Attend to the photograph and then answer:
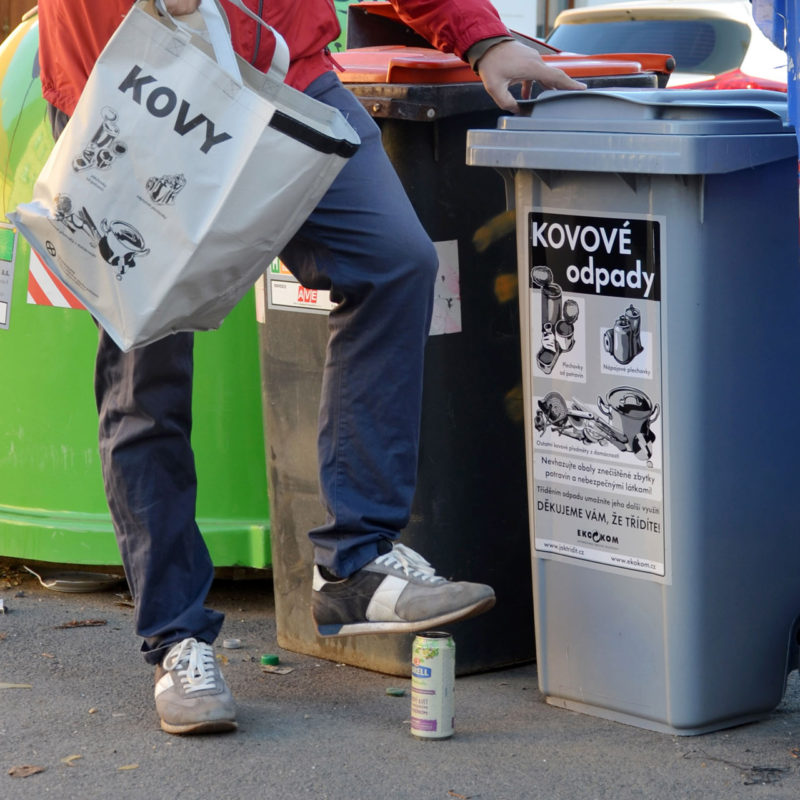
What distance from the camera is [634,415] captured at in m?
2.89

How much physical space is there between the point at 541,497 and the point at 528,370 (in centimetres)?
27

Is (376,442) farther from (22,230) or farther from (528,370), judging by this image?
(22,230)

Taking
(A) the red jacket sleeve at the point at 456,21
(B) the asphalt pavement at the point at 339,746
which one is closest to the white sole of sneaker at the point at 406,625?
(B) the asphalt pavement at the point at 339,746

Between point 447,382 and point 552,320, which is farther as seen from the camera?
point 447,382

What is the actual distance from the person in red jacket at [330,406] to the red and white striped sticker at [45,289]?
95 centimetres

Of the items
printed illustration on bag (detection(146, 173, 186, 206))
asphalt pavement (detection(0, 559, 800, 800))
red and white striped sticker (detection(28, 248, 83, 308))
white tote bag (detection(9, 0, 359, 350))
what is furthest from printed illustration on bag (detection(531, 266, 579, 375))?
red and white striped sticker (detection(28, 248, 83, 308))

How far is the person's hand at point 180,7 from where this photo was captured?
2566 mm

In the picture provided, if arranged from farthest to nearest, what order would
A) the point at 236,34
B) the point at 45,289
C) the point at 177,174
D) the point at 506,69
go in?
1. the point at 45,289
2. the point at 506,69
3. the point at 236,34
4. the point at 177,174

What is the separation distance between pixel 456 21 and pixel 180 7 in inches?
29.0

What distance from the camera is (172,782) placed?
2.72 meters

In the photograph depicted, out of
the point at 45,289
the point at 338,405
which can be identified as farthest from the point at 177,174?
the point at 45,289

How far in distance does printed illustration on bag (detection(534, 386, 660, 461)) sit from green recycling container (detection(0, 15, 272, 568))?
1130 mm

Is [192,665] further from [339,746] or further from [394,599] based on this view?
[394,599]

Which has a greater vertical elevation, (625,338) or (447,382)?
(625,338)
